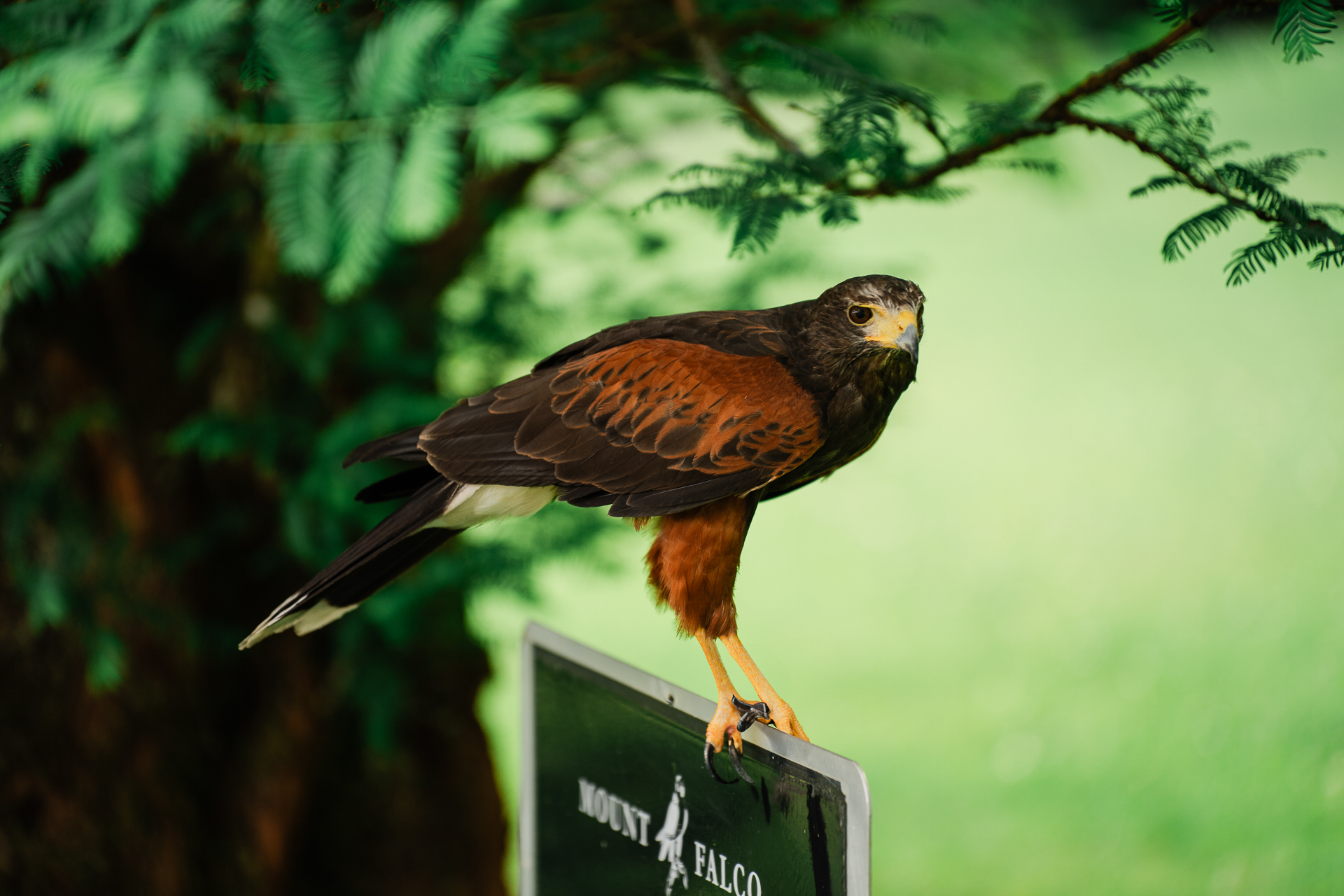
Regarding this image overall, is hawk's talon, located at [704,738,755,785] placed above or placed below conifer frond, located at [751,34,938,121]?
below

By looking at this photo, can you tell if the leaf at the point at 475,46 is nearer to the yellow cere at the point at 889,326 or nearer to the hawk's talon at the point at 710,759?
the yellow cere at the point at 889,326

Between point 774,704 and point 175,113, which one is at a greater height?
point 175,113

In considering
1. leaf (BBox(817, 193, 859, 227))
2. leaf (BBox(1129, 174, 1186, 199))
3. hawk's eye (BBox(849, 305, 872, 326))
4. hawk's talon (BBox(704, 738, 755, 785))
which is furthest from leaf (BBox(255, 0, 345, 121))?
leaf (BBox(1129, 174, 1186, 199))

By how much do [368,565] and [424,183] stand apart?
816 mm

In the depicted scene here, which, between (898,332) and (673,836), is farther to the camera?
(673,836)

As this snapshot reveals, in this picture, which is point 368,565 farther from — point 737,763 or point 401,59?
point 401,59

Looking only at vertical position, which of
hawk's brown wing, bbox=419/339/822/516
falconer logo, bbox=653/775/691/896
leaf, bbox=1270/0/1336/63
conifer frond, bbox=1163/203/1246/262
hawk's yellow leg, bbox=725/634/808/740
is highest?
leaf, bbox=1270/0/1336/63

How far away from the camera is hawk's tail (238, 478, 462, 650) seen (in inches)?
80.7

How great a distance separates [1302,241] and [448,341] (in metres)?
2.66

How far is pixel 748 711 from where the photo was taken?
1914 mm

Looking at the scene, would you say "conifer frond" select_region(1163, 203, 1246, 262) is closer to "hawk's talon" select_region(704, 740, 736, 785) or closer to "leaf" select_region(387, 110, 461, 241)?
"hawk's talon" select_region(704, 740, 736, 785)

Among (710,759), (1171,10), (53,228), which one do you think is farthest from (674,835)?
(53,228)

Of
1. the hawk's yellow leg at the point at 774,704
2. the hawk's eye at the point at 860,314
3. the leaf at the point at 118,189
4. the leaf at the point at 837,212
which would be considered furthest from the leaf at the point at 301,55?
the hawk's yellow leg at the point at 774,704

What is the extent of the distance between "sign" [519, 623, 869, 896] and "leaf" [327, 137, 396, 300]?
919mm
